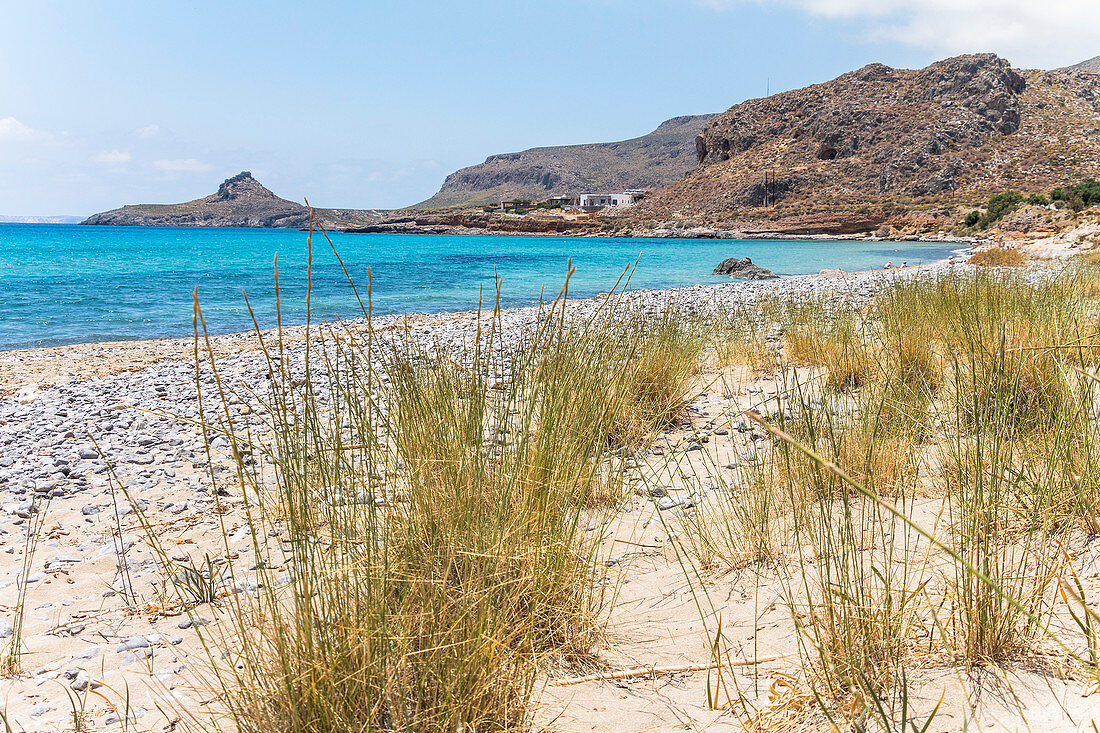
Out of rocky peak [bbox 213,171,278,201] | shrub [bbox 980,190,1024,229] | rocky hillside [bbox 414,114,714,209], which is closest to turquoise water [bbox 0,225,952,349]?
shrub [bbox 980,190,1024,229]

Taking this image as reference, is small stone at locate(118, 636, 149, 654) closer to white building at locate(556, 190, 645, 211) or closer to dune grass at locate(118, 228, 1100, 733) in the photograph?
dune grass at locate(118, 228, 1100, 733)

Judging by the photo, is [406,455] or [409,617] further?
[406,455]

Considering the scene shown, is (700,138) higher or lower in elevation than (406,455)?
higher

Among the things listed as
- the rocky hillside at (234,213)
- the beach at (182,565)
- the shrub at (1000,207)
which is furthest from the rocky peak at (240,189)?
the beach at (182,565)

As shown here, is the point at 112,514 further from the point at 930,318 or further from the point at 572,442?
the point at 930,318

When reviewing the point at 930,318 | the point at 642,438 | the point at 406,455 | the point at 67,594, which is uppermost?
the point at 930,318

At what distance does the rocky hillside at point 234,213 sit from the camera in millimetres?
95938

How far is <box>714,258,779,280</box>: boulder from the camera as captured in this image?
57.8 ft

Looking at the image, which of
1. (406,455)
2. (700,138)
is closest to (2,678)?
(406,455)

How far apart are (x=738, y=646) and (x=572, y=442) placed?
74 cm

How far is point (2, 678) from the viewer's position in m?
1.80

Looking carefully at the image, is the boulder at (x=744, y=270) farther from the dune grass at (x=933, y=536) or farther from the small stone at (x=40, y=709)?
the small stone at (x=40, y=709)

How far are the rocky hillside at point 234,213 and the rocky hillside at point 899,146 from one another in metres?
55.4

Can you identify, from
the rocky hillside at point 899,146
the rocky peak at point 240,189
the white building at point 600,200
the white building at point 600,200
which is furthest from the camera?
the rocky peak at point 240,189
